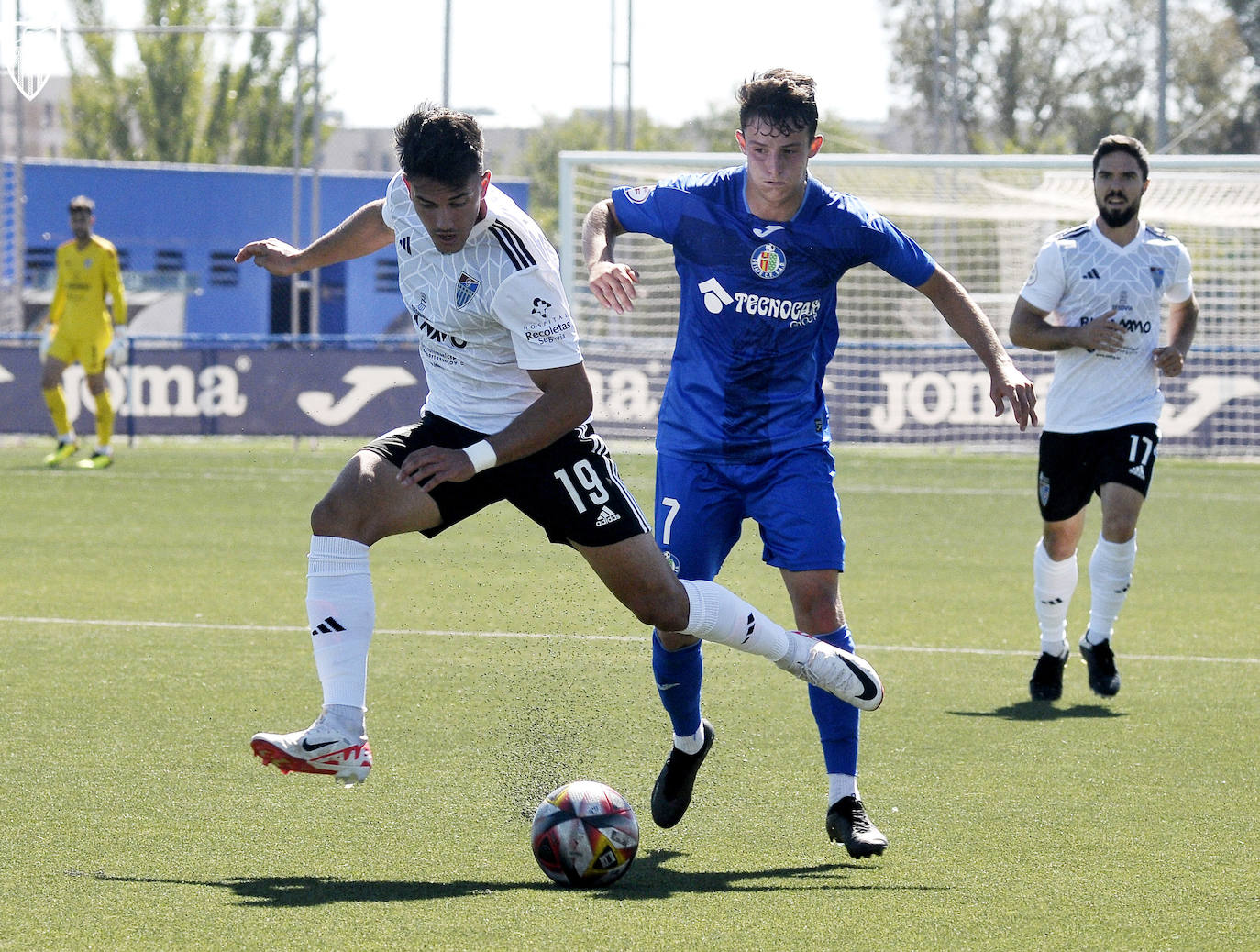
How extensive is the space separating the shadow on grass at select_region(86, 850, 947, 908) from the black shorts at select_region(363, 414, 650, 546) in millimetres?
959

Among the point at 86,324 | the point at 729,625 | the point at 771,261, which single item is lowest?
the point at 729,625

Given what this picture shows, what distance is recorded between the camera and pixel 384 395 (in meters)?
19.7

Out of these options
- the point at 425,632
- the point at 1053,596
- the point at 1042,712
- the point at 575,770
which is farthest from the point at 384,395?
the point at 575,770

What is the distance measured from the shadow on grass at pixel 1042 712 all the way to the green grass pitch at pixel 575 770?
2 centimetres

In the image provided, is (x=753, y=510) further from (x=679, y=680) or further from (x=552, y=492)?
(x=552, y=492)

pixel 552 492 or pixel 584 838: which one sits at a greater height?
pixel 552 492

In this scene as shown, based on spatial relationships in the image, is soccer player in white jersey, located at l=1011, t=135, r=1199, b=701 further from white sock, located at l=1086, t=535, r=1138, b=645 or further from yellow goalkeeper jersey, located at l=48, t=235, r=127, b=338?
yellow goalkeeper jersey, located at l=48, t=235, r=127, b=338

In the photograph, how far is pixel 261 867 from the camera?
4.45m

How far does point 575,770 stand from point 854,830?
3.93ft

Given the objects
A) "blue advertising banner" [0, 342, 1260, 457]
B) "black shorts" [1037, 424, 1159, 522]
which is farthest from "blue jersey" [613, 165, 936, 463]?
"blue advertising banner" [0, 342, 1260, 457]

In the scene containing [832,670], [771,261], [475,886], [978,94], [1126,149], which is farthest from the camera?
[978,94]

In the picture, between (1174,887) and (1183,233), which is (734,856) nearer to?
(1174,887)

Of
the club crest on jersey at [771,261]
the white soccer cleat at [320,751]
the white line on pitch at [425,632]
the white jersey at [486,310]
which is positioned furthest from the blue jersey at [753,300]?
the white line on pitch at [425,632]

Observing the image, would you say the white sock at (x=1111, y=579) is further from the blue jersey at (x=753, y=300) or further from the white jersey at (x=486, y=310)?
the white jersey at (x=486, y=310)
